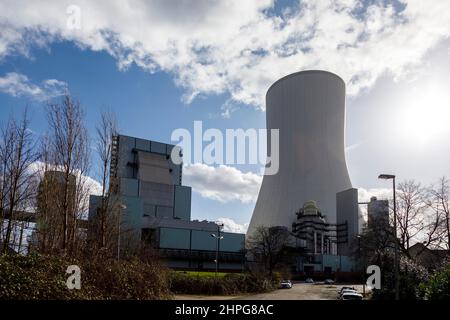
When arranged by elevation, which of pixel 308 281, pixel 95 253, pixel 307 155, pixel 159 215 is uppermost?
pixel 307 155

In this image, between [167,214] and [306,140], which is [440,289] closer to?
[306,140]

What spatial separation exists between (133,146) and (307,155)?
33.5 metres

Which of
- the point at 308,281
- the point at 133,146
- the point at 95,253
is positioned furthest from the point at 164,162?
the point at 95,253

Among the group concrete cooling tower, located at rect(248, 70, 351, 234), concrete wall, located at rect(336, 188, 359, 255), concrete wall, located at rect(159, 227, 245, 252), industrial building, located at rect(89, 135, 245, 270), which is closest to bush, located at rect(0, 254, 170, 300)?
industrial building, located at rect(89, 135, 245, 270)

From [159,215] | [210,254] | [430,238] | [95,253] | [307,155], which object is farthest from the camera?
[159,215]

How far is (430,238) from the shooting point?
30547mm

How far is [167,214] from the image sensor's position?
78750 millimetres

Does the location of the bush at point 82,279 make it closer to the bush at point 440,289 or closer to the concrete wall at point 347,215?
the bush at point 440,289

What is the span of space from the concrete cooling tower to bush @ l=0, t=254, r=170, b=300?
49312 mm

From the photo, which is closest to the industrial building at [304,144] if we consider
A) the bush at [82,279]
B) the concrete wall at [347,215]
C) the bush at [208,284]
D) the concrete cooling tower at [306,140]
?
the concrete cooling tower at [306,140]
